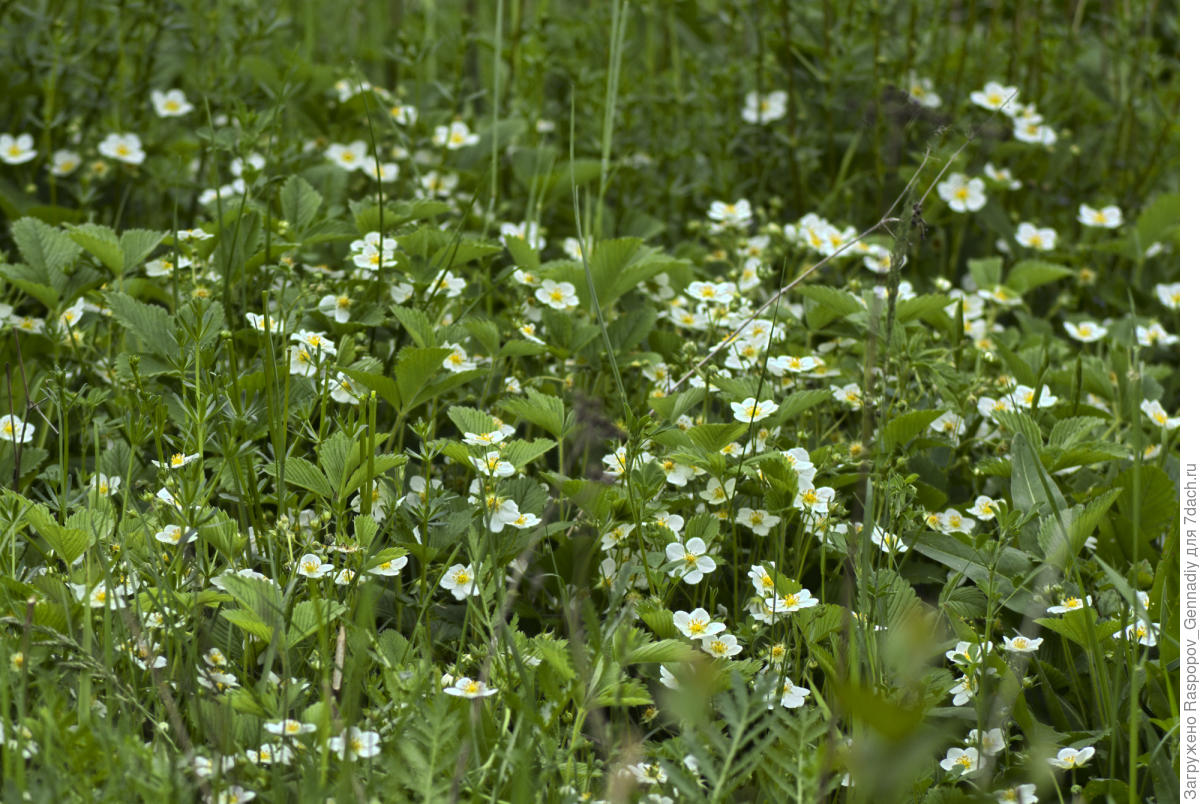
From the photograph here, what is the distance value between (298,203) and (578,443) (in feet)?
2.87

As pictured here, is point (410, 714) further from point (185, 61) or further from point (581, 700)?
point (185, 61)

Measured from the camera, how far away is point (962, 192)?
312 centimetres

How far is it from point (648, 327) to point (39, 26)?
1893mm

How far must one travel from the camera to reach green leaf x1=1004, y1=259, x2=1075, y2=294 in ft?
9.37

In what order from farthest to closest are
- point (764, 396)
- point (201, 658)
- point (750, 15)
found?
point (750, 15) < point (764, 396) < point (201, 658)

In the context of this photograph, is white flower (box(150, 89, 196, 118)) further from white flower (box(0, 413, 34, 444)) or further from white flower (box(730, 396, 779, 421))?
white flower (box(730, 396, 779, 421))

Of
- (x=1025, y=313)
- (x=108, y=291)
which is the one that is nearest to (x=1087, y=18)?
(x=1025, y=313)

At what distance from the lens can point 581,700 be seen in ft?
4.85

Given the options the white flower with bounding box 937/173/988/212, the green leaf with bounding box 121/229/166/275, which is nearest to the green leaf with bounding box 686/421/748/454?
the green leaf with bounding box 121/229/166/275

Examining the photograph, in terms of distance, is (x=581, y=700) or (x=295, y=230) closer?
(x=581, y=700)

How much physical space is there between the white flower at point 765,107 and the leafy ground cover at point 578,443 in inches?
0.6

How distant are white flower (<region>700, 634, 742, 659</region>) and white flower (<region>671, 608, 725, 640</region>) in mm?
13

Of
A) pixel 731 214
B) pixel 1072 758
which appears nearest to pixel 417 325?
pixel 731 214

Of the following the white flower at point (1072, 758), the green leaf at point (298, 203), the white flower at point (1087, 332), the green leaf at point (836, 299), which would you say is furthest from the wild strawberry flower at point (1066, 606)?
the green leaf at point (298, 203)
